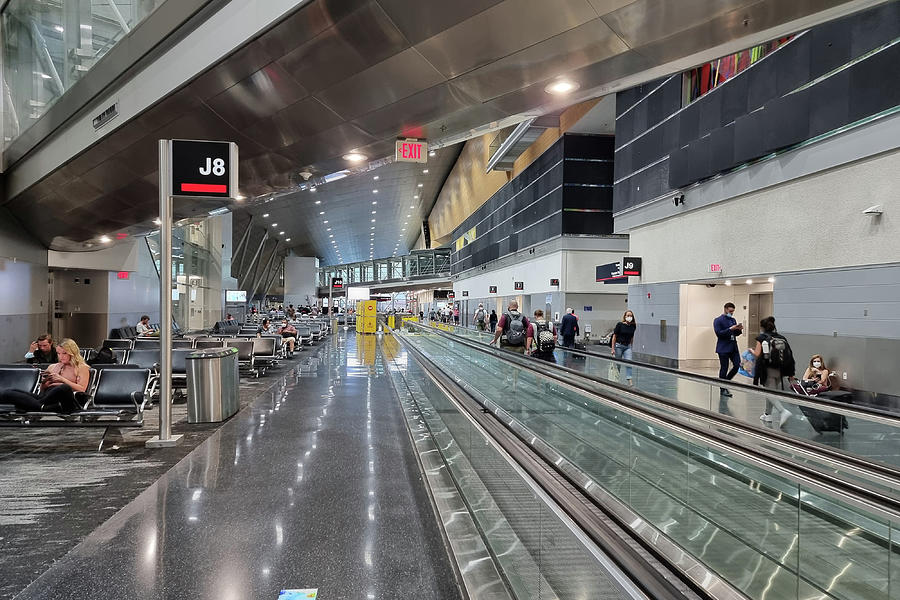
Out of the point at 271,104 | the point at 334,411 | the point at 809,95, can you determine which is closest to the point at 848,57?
the point at 809,95

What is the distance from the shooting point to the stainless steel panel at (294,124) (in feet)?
20.1

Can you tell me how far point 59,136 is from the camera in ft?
32.1

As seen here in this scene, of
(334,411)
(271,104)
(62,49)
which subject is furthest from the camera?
(62,49)

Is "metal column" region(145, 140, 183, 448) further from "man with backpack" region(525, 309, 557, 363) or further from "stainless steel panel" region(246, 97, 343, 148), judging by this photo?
"man with backpack" region(525, 309, 557, 363)

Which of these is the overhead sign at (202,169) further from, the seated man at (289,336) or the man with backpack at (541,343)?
the seated man at (289,336)

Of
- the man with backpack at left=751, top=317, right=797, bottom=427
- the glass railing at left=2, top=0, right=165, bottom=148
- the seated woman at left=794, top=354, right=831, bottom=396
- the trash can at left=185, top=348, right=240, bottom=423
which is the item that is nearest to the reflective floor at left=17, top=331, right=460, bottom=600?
the trash can at left=185, top=348, right=240, bottom=423

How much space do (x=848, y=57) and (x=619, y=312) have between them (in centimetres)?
1571

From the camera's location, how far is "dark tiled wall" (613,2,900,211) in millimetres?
8383

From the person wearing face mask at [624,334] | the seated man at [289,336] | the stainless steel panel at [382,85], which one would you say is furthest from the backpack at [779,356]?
the seated man at [289,336]

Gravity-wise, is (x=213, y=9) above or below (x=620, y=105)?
below

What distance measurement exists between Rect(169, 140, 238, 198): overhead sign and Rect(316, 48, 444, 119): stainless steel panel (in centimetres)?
142

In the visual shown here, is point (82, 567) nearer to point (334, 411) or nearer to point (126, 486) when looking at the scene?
point (126, 486)

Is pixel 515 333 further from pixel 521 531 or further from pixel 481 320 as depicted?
pixel 481 320

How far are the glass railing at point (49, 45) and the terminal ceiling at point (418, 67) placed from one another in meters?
2.12
